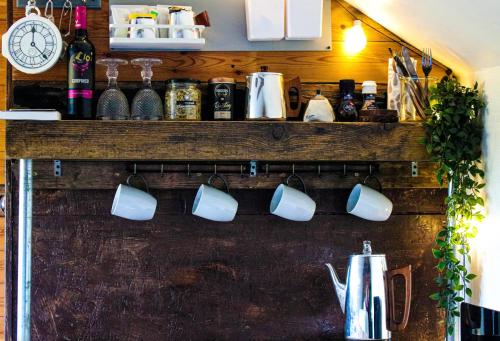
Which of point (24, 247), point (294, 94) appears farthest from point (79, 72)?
point (294, 94)

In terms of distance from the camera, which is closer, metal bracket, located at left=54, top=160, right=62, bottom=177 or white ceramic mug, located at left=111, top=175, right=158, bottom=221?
white ceramic mug, located at left=111, top=175, right=158, bottom=221

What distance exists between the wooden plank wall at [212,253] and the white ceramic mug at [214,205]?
124 mm

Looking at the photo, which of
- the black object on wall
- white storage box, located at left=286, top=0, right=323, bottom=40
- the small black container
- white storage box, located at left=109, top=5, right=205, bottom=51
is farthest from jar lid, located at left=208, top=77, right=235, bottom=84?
the black object on wall

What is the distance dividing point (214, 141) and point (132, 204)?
31cm

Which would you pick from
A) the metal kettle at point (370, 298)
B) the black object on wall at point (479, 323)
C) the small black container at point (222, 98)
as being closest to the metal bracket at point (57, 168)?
the small black container at point (222, 98)

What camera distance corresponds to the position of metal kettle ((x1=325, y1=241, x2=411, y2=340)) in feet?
7.64

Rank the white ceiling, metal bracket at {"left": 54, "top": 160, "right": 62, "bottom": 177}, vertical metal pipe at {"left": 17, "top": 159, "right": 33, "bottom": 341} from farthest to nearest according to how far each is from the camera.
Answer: metal bracket at {"left": 54, "top": 160, "right": 62, "bottom": 177}, vertical metal pipe at {"left": 17, "top": 159, "right": 33, "bottom": 341}, the white ceiling

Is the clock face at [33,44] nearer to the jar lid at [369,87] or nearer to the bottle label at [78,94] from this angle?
the bottle label at [78,94]

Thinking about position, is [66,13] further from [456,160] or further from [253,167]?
[456,160]

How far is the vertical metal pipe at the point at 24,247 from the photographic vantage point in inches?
93.3

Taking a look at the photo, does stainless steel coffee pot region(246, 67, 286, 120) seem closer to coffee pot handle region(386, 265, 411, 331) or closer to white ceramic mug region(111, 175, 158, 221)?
white ceramic mug region(111, 175, 158, 221)

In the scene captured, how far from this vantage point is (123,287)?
2.51 metres

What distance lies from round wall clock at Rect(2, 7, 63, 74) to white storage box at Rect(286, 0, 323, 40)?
0.72 metres

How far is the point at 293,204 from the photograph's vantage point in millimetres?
2422
